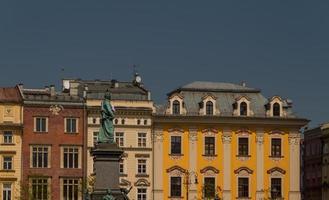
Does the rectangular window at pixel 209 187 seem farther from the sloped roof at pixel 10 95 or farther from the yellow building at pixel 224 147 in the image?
the sloped roof at pixel 10 95

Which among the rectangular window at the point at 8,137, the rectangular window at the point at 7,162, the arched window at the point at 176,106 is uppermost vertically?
the arched window at the point at 176,106

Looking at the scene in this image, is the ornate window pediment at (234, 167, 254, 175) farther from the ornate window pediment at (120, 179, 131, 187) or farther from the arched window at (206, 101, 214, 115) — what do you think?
the ornate window pediment at (120, 179, 131, 187)

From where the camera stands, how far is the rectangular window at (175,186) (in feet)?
353

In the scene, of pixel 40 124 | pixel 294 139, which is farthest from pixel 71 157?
pixel 294 139

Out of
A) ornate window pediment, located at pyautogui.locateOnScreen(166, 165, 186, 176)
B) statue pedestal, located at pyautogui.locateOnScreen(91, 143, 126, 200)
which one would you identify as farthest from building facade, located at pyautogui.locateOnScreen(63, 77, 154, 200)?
statue pedestal, located at pyautogui.locateOnScreen(91, 143, 126, 200)

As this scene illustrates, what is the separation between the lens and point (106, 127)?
67.4 m

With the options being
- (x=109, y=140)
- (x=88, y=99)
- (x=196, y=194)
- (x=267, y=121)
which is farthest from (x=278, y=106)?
(x=109, y=140)

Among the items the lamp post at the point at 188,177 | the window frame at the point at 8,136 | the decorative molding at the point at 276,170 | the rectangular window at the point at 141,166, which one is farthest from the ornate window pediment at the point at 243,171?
the window frame at the point at 8,136

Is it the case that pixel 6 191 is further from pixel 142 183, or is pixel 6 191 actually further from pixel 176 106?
pixel 176 106

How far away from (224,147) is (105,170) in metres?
44.2

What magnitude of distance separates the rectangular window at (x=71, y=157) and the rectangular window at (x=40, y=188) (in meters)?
2.43

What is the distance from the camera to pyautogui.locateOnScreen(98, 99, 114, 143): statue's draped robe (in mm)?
67250

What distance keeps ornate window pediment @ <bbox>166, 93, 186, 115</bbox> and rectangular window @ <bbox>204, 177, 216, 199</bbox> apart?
21.8ft

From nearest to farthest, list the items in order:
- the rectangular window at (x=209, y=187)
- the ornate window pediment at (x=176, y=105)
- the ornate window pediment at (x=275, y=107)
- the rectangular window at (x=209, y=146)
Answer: the rectangular window at (x=209, y=187)
the ornate window pediment at (x=176, y=105)
the rectangular window at (x=209, y=146)
the ornate window pediment at (x=275, y=107)
